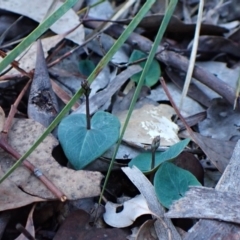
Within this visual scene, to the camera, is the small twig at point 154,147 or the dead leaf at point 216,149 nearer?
the small twig at point 154,147

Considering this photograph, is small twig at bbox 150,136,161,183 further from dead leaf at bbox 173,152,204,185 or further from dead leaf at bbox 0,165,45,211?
dead leaf at bbox 0,165,45,211

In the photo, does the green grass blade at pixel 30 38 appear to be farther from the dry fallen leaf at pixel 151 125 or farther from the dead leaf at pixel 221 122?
the dead leaf at pixel 221 122

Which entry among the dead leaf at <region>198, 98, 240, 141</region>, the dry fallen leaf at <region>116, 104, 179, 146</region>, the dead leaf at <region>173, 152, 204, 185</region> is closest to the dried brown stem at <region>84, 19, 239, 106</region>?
the dead leaf at <region>198, 98, 240, 141</region>

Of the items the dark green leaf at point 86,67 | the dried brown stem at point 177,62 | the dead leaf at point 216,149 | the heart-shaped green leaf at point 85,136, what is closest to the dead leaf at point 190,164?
the dead leaf at point 216,149

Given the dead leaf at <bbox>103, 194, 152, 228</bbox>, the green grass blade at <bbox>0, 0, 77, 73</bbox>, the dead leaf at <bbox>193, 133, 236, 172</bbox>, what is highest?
the green grass blade at <bbox>0, 0, 77, 73</bbox>

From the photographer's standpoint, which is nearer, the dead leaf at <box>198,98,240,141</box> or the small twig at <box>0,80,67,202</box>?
the small twig at <box>0,80,67,202</box>

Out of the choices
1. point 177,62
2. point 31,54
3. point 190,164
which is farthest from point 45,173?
point 177,62
